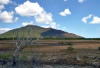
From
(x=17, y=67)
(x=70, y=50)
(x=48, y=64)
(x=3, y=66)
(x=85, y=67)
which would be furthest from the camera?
(x=70, y=50)

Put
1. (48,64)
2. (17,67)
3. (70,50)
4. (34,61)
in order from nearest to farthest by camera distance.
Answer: (17,67), (34,61), (48,64), (70,50)

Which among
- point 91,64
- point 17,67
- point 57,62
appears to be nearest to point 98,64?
point 91,64

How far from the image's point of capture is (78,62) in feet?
90.4

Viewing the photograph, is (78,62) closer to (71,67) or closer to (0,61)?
(71,67)

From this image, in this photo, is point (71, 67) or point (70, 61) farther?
point (70, 61)

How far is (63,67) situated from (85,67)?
2.12 m

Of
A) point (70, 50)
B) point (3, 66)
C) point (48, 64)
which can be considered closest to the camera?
point (3, 66)

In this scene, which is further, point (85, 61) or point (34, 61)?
point (85, 61)

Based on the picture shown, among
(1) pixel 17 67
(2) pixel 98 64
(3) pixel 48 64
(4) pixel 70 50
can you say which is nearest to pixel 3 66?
(3) pixel 48 64

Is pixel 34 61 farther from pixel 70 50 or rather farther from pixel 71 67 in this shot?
pixel 70 50

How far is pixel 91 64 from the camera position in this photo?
26.2 metres

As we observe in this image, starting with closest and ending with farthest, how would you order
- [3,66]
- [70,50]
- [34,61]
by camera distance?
[34,61]
[3,66]
[70,50]

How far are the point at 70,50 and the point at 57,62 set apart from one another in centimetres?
1182

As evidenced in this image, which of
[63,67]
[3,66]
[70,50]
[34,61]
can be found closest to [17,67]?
[34,61]
